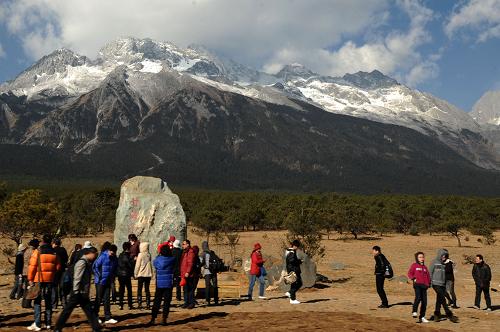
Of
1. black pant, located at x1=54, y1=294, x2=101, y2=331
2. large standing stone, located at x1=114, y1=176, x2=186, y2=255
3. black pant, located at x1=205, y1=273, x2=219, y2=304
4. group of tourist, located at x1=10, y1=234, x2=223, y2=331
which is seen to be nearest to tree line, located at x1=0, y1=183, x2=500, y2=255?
large standing stone, located at x1=114, y1=176, x2=186, y2=255

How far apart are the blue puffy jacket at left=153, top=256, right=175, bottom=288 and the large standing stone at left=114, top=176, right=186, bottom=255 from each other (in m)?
6.97

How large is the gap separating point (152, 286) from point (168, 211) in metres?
3.66

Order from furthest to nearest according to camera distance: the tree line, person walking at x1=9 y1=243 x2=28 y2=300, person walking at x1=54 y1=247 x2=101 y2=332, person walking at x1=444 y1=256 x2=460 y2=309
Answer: the tree line → person walking at x1=444 y1=256 x2=460 y2=309 → person walking at x1=9 y1=243 x2=28 y2=300 → person walking at x1=54 y1=247 x2=101 y2=332

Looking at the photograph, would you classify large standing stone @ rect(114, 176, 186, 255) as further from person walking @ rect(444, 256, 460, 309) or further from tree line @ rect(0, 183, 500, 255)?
tree line @ rect(0, 183, 500, 255)

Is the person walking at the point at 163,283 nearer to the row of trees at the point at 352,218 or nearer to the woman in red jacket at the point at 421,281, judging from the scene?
the woman in red jacket at the point at 421,281

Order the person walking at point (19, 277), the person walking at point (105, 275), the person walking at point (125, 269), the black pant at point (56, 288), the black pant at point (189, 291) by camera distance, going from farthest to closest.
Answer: the person walking at point (19, 277) → the black pant at point (189, 291) → the person walking at point (125, 269) → the person walking at point (105, 275) → the black pant at point (56, 288)

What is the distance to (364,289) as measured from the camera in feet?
67.9

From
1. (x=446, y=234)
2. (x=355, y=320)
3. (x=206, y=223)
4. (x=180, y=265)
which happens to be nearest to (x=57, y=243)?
(x=180, y=265)

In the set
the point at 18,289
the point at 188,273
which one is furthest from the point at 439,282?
the point at 18,289

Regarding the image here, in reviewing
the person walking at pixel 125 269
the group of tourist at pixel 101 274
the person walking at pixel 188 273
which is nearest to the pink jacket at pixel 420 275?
the group of tourist at pixel 101 274

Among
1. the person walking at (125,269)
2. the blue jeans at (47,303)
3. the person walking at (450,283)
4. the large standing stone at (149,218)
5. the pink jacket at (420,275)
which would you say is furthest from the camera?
the large standing stone at (149,218)

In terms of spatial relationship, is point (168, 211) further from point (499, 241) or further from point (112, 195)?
point (112, 195)

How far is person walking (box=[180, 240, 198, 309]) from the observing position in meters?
14.1

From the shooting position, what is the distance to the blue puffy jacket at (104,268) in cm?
1240
